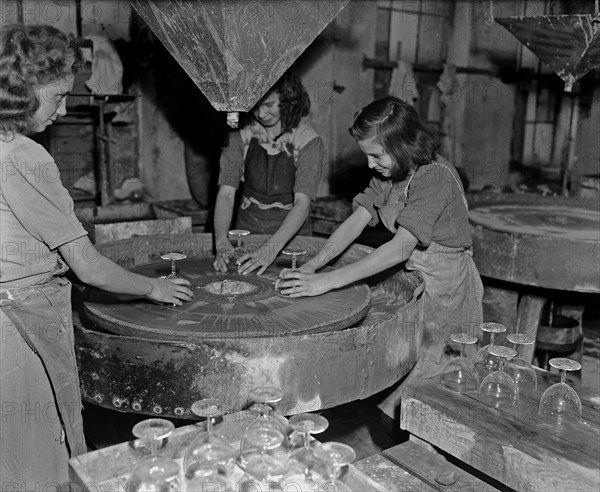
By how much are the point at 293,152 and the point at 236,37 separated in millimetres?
1524

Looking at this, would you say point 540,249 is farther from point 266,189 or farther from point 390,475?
point 390,475

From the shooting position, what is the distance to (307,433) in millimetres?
1813

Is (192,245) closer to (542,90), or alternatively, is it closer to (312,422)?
(312,422)

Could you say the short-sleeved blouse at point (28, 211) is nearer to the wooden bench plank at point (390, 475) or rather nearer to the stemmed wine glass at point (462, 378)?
the wooden bench plank at point (390, 475)

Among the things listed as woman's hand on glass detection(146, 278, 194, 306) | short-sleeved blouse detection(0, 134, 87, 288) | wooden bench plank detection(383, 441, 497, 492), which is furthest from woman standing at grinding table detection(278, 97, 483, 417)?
short-sleeved blouse detection(0, 134, 87, 288)

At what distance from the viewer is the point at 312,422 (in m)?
1.82

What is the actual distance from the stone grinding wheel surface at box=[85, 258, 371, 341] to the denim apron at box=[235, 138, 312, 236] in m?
0.93

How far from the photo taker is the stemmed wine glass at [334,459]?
178cm

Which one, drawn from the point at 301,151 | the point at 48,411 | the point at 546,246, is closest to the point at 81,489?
the point at 48,411

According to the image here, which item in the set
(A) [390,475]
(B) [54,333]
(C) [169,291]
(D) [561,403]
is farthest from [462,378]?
(B) [54,333]

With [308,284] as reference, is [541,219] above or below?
above

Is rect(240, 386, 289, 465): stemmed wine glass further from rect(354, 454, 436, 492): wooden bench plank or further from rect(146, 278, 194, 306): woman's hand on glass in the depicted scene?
rect(146, 278, 194, 306): woman's hand on glass

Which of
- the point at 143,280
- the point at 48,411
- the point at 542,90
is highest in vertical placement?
the point at 542,90

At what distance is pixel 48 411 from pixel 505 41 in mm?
8783
